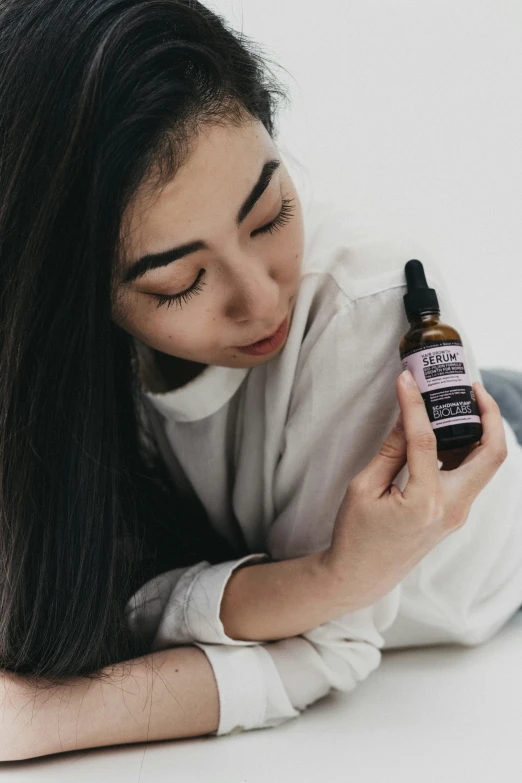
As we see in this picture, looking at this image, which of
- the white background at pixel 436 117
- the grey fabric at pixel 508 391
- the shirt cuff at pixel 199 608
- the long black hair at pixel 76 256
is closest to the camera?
the long black hair at pixel 76 256

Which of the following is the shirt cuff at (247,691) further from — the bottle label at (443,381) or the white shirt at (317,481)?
the bottle label at (443,381)

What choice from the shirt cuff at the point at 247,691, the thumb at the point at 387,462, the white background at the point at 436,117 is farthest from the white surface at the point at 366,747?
the white background at the point at 436,117

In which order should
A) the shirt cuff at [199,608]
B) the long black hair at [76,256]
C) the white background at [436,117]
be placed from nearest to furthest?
the long black hair at [76,256] → the shirt cuff at [199,608] → the white background at [436,117]

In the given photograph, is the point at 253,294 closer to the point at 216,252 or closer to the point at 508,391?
the point at 216,252

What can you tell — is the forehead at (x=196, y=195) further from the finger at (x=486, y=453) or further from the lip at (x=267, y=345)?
the finger at (x=486, y=453)

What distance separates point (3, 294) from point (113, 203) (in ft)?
0.54

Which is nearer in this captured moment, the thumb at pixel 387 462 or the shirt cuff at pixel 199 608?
the thumb at pixel 387 462

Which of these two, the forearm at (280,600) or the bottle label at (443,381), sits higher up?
the bottle label at (443,381)

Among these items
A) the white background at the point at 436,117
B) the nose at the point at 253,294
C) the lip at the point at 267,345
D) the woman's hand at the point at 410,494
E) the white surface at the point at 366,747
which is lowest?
the white surface at the point at 366,747

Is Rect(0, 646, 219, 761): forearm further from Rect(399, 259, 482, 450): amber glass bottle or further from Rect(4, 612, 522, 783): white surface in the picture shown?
Rect(399, 259, 482, 450): amber glass bottle

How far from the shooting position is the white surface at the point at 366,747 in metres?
0.89

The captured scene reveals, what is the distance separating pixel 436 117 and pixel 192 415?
112 centimetres

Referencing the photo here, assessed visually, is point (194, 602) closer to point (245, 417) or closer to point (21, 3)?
point (245, 417)

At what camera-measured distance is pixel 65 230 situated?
0.79 m
